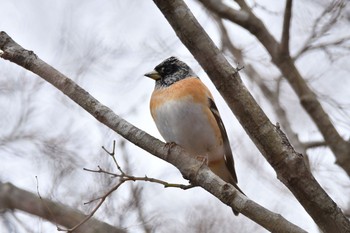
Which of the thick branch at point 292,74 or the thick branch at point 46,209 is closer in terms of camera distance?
the thick branch at point 46,209

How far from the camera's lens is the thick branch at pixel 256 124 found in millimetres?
3264

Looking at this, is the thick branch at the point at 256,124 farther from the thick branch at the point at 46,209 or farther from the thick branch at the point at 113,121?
the thick branch at the point at 46,209

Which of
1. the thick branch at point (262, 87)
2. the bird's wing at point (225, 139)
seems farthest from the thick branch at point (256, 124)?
the thick branch at point (262, 87)

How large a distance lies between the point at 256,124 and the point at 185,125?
1.73 metres

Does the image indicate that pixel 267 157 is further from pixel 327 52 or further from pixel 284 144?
pixel 327 52

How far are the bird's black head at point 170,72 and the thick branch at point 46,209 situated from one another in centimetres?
161

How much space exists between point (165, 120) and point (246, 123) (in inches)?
70.7

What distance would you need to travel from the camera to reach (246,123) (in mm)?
3408

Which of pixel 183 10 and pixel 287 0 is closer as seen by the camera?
pixel 183 10

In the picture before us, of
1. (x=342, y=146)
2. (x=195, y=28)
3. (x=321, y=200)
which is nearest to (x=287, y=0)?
(x=342, y=146)

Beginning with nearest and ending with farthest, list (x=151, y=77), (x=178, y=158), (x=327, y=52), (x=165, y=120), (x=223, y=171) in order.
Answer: (x=178, y=158) < (x=165, y=120) < (x=223, y=171) < (x=151, y=77) < (x=327, y=52)

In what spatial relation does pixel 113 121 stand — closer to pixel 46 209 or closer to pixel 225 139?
pixel 46 209

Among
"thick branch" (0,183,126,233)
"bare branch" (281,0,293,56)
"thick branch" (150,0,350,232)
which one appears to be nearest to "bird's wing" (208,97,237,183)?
"bare branch" (281,0,293,56)

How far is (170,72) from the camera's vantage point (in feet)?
19.5
